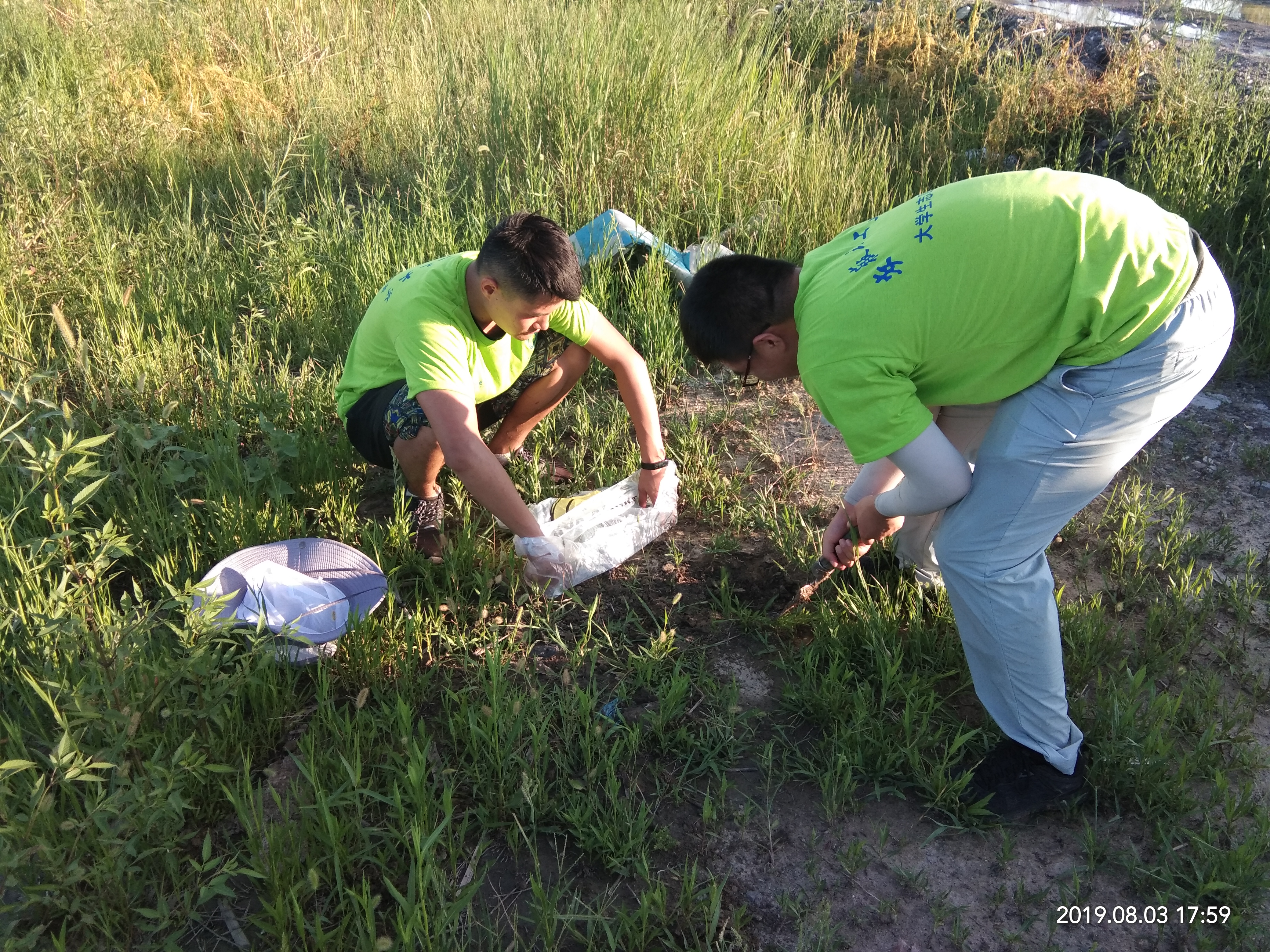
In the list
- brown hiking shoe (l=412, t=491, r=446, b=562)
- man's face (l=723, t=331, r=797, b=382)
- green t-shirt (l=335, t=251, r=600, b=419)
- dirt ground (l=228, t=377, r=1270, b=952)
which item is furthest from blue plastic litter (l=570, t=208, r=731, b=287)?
man's face (l=723, t=331, r=797, b=382)

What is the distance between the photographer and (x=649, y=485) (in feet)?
10.2

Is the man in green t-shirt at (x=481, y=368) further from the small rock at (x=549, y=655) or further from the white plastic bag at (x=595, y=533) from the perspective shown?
the small rock at (x=549, y=655)

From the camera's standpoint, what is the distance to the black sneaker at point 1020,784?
220 centimetres

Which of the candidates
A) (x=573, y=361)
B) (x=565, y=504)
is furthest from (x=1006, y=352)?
(x=573, y=361)

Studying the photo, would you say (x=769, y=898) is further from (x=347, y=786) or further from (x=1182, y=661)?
(x=1182, y=661)

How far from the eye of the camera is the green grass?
78.5 inches

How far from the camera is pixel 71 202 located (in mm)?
4645

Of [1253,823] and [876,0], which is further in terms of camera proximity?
[876,0]

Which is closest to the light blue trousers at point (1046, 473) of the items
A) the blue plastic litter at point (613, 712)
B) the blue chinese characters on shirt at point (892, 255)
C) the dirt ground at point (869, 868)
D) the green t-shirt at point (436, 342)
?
the dirt ground at point (869, 868)

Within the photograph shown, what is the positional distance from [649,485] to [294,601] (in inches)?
46.2

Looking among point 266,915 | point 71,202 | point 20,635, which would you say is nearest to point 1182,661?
point 266,915

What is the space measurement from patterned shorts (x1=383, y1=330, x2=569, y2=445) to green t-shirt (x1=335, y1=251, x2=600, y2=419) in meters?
0.06

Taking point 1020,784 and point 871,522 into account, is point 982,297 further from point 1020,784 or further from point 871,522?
point 1020,784

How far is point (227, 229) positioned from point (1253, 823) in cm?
512
